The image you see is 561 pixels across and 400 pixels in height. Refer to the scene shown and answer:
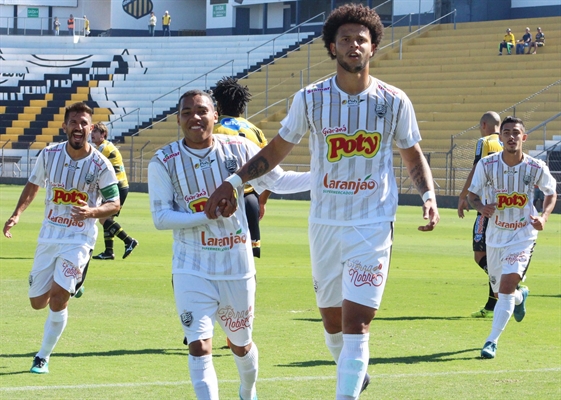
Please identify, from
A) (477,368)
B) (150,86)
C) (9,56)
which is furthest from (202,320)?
(9,56)

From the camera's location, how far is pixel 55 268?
825 cm

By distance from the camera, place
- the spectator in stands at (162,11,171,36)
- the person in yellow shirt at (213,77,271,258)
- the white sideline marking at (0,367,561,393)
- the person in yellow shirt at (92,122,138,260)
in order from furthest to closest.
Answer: the spectator in stands at (162,11,171,36) → the person in yellow shirt at (92,122,138,260) → the person in yellow shirt at (213,77,271,258) → the white sideline marking at (0,367,561,393)

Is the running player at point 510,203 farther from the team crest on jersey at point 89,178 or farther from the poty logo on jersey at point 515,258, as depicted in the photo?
the team crest on jersey at point 89,178

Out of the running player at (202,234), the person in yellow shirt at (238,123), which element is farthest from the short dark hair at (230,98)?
the running player at (202,234)

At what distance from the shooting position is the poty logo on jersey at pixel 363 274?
603 centimetres

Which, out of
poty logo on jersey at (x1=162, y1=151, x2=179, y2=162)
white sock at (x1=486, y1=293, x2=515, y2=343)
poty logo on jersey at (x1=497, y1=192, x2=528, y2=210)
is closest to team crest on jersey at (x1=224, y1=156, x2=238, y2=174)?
poty logo on jersey at (x1=162, y1=151, x2=179, y2=162)

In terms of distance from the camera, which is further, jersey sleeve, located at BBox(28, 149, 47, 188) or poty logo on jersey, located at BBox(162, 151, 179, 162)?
jersey sleeve, located at BBox(28, 149, 47, 188)

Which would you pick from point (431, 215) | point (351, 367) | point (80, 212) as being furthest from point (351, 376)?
point (80, 212)

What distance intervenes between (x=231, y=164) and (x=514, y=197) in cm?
404

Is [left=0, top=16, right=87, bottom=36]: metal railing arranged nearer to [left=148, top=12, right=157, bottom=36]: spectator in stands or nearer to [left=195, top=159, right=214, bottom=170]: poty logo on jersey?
[left=148, top=12, right=157, bottom=36]: spectator in stands

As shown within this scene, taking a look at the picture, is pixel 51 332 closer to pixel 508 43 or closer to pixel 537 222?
pixel 537 222

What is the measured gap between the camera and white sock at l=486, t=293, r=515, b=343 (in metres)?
8.89

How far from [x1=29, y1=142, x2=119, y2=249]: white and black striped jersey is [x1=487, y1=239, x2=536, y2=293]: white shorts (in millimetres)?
3477

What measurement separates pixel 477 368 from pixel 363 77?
3.13 meters
